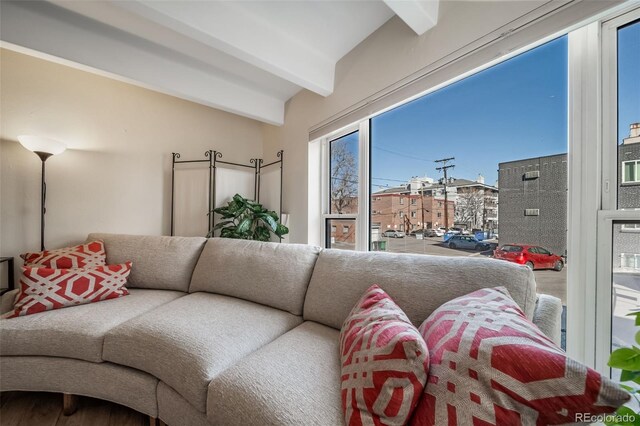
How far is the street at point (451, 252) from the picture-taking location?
3.49 feet

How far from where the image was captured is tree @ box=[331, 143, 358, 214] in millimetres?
2201

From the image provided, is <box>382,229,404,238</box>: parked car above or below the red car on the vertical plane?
above

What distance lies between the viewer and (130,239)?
2.01m

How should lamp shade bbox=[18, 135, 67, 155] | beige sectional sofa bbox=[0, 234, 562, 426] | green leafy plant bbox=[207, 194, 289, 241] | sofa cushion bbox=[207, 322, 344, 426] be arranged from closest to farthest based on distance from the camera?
sofa cushion bbox=[207, 322, 344, 426] → beige sectional sofa bbox=[0, 234, 562, 426] → lamp shade bbox=[18, 135, 67, 155] → green leafy plant bbox=[207, 194, 289, 241]

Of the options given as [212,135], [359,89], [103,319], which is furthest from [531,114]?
[212,135]

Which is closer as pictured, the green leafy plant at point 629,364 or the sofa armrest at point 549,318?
the green leafy plant at point 629,364

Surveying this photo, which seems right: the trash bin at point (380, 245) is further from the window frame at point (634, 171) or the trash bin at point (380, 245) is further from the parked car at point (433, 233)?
the window frame at point (634, 171)

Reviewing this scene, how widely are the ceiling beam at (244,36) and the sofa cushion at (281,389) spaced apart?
6.10 ft

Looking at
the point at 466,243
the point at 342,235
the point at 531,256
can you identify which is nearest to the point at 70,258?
the point at 342,235

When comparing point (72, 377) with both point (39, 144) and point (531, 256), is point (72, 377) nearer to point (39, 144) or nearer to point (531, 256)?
point (39, 144)

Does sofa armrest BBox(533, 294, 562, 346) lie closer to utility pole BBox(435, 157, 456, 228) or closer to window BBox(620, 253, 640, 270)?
window BBox(620, 253, 640, 270)

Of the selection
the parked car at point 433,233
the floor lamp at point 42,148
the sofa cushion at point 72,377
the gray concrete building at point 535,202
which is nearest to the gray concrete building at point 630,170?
the gray concrete building at point 535,202

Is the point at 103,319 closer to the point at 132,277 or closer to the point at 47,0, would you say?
the point at 132,277

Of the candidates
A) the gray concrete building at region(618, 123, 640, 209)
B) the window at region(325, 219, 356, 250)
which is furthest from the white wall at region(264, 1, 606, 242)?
the gray concrete building at region(618, 123, 640, 209)
